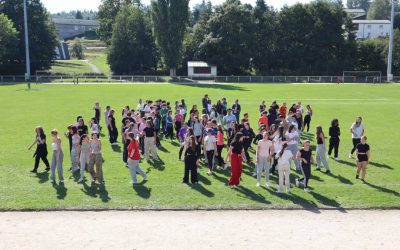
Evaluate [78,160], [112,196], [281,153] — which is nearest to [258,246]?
[281,153]

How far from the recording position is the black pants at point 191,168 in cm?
1386

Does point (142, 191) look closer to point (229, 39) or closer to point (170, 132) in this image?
point (170, 132)

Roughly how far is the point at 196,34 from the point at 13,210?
6605 centimetres

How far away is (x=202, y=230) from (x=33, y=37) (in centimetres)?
6839

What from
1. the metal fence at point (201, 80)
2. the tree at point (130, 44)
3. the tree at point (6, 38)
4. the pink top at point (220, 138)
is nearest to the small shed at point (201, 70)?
the metal fence at point (201, 80)

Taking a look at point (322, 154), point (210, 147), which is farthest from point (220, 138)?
point (322, 154)

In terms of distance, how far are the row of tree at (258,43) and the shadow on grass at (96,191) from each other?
56330mm

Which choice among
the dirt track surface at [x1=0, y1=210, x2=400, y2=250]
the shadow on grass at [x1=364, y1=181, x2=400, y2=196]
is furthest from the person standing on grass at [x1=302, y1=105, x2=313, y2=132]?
the dirt track surface at [x1=0, y1=210, x2=400, y2=250]

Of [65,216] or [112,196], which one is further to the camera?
[112,196]

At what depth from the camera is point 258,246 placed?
969cm

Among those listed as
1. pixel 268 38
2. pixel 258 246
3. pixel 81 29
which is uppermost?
pixel 81 29

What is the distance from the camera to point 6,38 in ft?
208

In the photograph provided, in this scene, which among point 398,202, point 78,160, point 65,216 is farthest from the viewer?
point 78,160

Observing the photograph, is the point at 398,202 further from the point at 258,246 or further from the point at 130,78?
the point at 130,78
